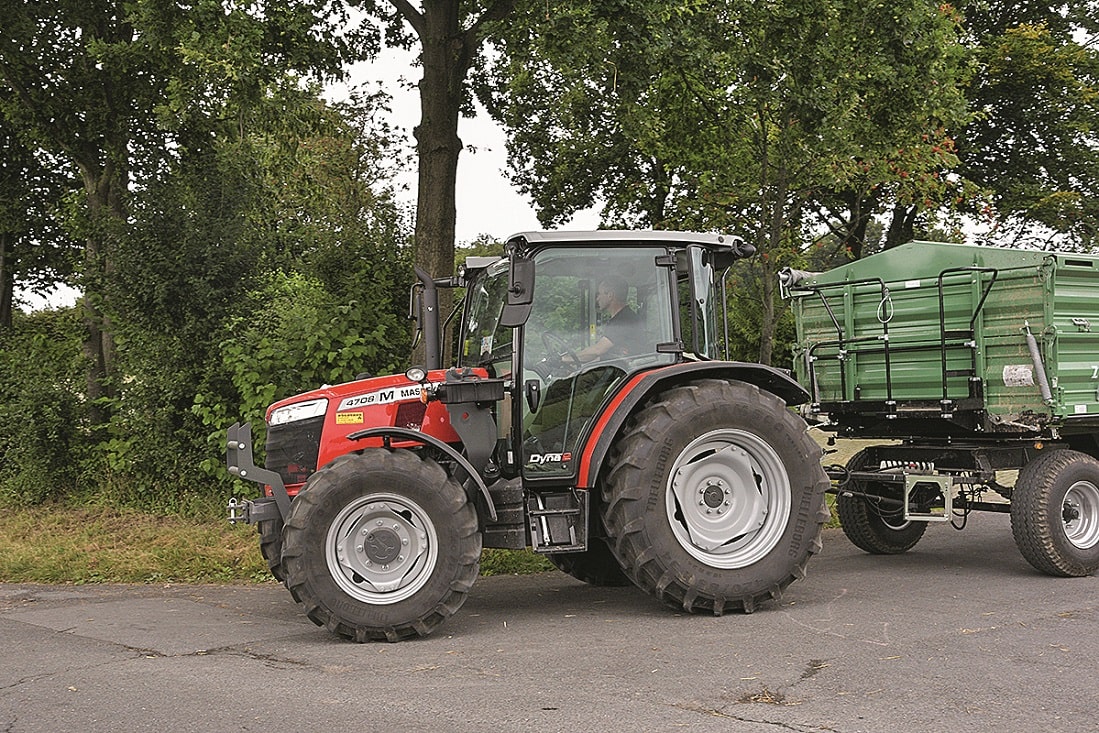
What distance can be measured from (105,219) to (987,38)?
2247 cm

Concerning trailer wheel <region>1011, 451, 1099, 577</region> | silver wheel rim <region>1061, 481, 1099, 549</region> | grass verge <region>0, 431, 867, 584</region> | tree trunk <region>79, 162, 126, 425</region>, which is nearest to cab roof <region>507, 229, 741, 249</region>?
grass verge <region>0, 431, 867, 584</region>

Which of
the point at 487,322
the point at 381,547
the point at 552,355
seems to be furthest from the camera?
the point at 487,322

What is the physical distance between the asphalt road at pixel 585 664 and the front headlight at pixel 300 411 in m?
1.32

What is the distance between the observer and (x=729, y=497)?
24.6 feet

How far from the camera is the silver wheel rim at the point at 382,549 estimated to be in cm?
668

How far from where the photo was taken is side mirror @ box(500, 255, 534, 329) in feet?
22.8

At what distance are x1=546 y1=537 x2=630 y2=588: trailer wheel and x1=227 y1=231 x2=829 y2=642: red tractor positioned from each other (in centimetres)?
90

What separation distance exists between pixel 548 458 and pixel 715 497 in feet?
3.76

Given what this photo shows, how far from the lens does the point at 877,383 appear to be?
9.29m

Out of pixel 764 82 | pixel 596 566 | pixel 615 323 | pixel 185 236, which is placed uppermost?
pixel 764 82

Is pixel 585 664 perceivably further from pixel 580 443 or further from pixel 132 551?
pixel 132 551

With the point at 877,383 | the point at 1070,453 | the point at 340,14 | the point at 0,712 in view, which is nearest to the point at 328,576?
the point at 0,712

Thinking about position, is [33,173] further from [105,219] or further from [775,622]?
[775,622]

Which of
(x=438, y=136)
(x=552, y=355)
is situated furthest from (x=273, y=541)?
(x=438, y=136)
